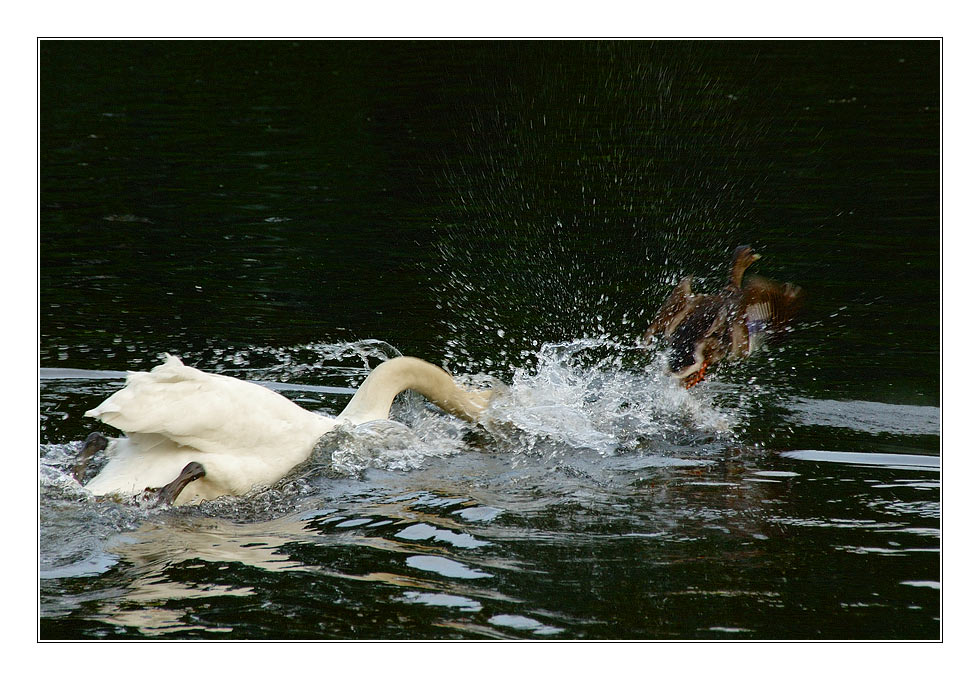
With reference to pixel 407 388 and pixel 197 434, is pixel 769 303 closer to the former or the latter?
pixel 407 388

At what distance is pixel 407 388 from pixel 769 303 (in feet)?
8.19

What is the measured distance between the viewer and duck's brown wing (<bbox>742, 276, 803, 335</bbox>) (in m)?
6.78

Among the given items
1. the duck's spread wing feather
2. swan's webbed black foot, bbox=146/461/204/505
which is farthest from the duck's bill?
swan's webbed black foot, bbox=146/461/204/505

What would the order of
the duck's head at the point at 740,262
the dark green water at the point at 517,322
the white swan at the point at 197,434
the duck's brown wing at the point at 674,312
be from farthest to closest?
the duck's brown wing at the point at 674,312 → the duck's head at the point at 740,262 → the white swan at the point at 197,434 → the dark green water at the point at 517,322

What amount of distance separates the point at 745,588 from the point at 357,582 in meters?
1.84

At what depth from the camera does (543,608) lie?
471 cm

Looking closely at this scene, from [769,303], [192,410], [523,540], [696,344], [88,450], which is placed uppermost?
[769,303]

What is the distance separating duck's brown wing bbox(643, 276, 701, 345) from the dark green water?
0.54 meters

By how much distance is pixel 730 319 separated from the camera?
682 cm

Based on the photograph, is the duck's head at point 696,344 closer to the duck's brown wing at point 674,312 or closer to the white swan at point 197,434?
the duck's brown wing at point 674,312

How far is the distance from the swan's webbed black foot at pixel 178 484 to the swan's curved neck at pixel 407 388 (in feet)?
3.78

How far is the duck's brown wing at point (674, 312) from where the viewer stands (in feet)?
23.5

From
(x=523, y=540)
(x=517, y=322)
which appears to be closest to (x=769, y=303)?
(x=523, y=540)

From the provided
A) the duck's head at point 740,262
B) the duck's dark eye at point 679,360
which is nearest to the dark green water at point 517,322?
the duck's dark eye at point 679,360
